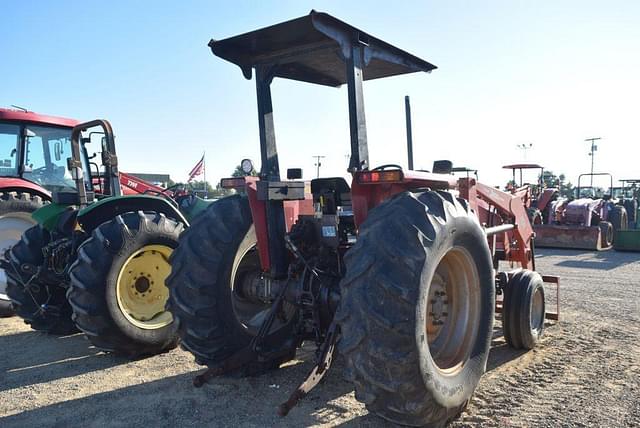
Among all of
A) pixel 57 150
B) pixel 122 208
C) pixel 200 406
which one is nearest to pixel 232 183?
pixel 200 406

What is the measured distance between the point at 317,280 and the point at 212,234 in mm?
858

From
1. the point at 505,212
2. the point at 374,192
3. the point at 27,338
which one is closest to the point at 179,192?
the point at 27,338

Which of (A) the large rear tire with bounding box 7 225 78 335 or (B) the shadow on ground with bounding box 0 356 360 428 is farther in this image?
(A) the large rear tire with bounding box 7 225 78 335

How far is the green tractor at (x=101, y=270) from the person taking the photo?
4660 millimetres

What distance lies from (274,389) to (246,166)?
1.68 m

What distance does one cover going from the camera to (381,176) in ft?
9.91

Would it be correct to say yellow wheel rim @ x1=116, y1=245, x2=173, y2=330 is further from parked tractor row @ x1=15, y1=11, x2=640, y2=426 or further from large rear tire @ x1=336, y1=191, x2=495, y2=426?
large rear tire @ x1=336, y1=191, x2=495, y2=426

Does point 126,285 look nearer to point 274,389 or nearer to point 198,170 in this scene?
point 274,389

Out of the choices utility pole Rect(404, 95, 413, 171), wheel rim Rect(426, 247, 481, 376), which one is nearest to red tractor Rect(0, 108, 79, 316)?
utility pole Rect(404, 95, 413, 171)

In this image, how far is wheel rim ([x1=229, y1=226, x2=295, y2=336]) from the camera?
12.9 feet

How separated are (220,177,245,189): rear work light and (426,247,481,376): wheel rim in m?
1.56

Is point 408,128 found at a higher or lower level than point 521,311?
higher

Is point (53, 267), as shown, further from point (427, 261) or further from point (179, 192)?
point (179, 192)

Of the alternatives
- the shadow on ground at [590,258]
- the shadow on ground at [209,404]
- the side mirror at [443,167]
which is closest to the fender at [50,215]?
the shadow on ground at [209,404]
